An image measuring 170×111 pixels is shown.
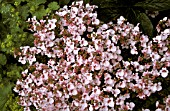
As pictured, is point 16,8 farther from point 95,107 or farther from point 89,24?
point 95,107

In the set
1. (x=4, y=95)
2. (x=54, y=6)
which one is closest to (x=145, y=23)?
(x=54, y=6)

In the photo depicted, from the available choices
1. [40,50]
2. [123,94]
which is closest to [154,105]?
[123,94]

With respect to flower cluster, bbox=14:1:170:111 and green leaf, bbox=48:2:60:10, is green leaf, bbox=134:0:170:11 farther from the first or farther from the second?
green leaf, bbox=48:2:60:10

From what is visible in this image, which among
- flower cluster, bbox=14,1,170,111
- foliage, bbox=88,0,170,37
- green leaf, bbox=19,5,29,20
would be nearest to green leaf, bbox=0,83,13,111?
flower cluster, bbox=14,1,170,111

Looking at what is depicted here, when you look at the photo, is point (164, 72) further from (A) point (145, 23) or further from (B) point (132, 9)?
(B) point (132, 9)

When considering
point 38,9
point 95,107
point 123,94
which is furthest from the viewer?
point 38,9

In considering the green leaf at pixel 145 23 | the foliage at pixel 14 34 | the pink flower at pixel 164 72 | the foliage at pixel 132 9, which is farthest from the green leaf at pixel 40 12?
the pink flower at pixel 164 72
